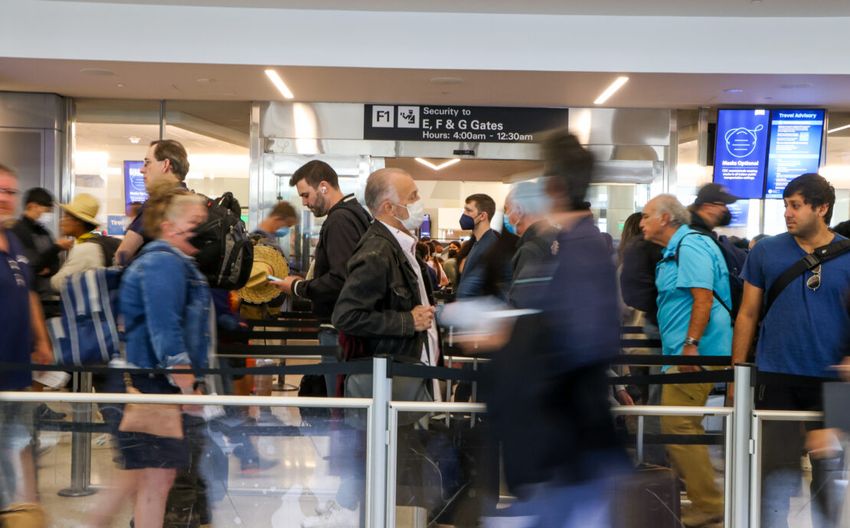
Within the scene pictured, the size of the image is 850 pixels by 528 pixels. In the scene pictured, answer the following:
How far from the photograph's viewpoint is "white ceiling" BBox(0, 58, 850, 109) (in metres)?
8.98

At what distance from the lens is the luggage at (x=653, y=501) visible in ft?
10.8

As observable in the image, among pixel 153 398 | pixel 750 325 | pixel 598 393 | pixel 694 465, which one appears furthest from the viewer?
pixel 750 325

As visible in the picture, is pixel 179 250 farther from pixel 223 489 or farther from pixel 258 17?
pixel 258 17

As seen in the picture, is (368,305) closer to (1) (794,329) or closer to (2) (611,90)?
(1) (794,329)

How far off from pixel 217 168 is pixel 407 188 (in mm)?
8117

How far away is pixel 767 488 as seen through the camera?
11.5 ft

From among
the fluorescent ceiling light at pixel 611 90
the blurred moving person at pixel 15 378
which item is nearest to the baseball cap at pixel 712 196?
the blurred moving person at pixel 15 378

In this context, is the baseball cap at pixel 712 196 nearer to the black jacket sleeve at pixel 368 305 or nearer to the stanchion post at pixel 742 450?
the stanchion post at pixel 742 450

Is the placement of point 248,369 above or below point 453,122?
below

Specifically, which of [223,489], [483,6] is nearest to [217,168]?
[483,6]

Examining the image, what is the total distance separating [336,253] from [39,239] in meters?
3.69

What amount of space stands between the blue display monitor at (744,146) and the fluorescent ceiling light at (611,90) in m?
1.58

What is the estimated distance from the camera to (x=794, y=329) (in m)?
3.99

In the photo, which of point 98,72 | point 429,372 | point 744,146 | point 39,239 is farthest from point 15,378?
point 744,146
